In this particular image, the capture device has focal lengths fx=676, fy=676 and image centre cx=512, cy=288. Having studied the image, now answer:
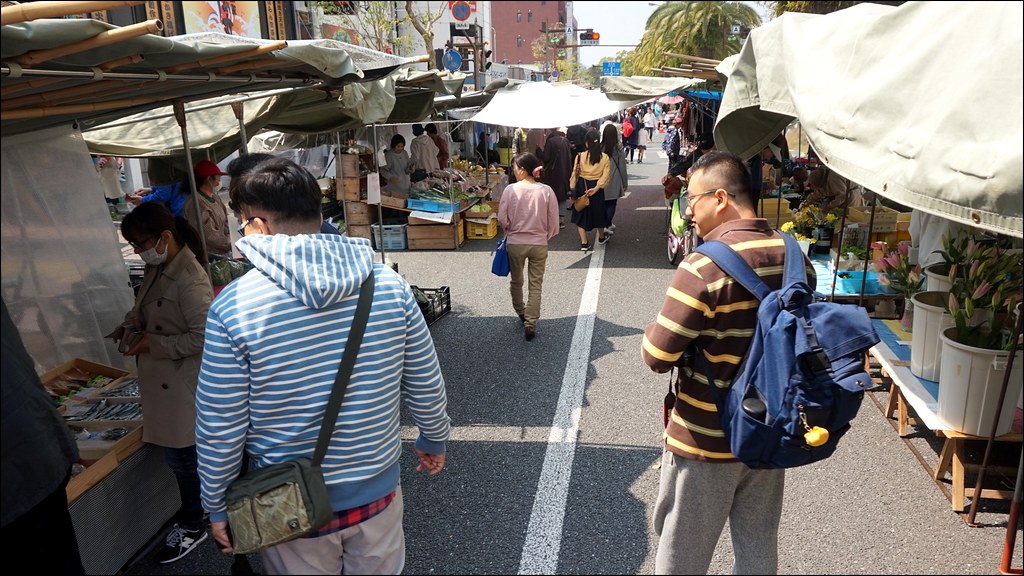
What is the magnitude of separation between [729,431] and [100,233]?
14.0 feet

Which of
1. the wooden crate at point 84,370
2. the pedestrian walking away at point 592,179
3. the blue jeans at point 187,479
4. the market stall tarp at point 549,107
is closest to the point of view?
the blue jeans at point 187,479

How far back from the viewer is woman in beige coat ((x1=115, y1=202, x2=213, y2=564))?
3.35m

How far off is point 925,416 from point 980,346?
0.50 meters

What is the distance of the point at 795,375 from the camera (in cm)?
217

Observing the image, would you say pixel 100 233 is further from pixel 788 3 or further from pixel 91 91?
pixel 788 3

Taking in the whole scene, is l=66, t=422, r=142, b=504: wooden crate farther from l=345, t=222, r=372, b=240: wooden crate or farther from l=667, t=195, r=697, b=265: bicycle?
l=667, t=195, r=697, b=265: bicycle

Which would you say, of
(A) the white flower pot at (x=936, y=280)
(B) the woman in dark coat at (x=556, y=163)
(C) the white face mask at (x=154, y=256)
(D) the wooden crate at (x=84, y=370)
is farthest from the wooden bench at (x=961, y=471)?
(B) the woman in dark coat at (x=556, y=163)

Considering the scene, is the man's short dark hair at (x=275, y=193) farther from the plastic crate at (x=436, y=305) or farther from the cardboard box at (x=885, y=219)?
the cardboard box at (x=885, y=219)

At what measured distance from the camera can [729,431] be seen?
2.34m

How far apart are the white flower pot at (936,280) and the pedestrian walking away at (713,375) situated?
2.94m

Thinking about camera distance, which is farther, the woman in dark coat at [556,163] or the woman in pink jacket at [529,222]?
the woman in dark coat at [556,163]

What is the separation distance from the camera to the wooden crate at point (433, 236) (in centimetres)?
1094

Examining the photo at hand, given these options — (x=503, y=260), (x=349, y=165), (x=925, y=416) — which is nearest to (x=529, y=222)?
(x=503, y=260)

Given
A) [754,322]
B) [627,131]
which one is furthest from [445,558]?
[627,131]
